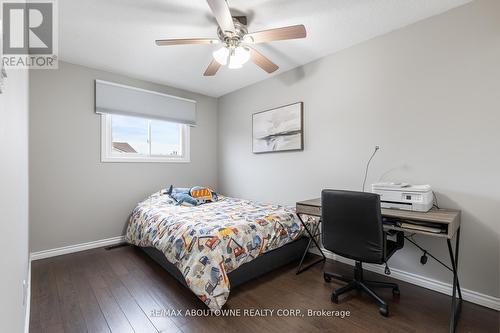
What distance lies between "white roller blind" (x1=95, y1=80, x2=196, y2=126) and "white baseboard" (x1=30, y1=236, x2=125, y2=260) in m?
1.78

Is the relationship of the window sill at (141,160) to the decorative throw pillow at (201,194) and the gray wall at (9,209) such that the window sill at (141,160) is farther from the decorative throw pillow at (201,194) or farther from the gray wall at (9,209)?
the gray wall at (9,209)

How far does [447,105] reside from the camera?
2047 mm

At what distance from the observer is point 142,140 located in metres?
3.62

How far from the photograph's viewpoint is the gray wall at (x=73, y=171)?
9.00 ft

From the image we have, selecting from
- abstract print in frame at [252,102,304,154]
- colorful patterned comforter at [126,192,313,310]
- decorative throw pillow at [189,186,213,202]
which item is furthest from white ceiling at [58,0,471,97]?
colorful patterned comforter at [126,192,313,310]

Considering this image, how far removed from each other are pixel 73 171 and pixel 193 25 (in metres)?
2.37

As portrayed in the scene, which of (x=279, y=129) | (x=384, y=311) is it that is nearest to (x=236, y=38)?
(x=279, y=129)

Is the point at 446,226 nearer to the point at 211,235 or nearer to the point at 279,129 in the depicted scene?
the point at 211,235

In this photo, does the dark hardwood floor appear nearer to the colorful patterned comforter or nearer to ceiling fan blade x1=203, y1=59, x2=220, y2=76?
the colorful patterned comforter

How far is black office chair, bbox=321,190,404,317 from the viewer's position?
172 cm

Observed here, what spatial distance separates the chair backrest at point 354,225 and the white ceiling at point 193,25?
163 centimetres

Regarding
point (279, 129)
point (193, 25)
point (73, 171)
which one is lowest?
point (73, 171)

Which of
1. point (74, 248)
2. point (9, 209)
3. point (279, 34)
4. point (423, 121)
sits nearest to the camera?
point (9, 209)

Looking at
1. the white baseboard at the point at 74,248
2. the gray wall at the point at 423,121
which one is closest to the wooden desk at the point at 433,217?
the gray wall at the point at 423,121
